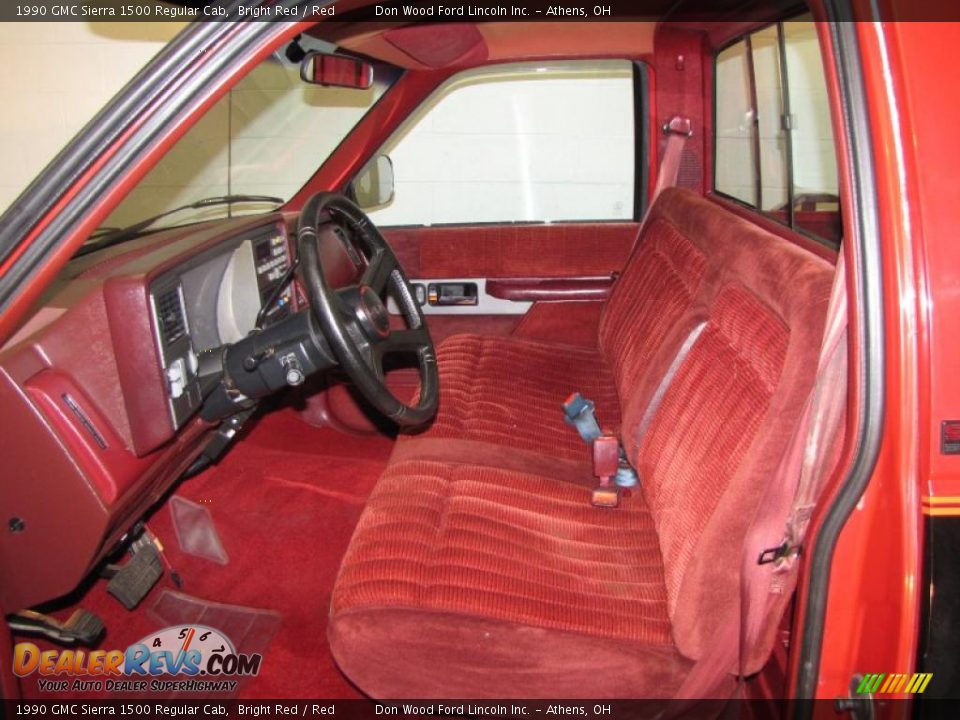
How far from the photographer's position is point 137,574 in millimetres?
1930

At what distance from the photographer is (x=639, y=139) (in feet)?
9.46

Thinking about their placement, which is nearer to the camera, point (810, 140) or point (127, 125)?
point (127, 125)

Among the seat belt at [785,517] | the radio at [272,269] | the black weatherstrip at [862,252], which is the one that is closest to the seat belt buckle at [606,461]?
the seat belt at [785,517]

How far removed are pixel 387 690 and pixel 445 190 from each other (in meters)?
2.25

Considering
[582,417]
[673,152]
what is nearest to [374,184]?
[673,152]

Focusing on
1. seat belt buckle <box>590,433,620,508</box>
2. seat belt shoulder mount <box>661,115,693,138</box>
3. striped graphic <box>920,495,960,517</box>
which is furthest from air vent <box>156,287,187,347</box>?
seat belt shoulder mount <box>661,115,693,138</box>

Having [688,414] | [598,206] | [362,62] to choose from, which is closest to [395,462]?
[688,414]

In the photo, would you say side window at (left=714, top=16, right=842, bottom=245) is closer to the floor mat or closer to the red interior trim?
the red interior trim

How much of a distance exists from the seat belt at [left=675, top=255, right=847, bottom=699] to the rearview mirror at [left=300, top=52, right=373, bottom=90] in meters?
1.49

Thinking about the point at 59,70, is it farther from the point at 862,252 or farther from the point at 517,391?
the point at 862,252

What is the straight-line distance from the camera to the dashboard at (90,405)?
4.40 feet

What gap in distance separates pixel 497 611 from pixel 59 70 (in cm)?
352

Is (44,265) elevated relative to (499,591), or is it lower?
elevated

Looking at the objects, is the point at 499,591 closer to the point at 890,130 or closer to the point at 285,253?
the point at 890,130
